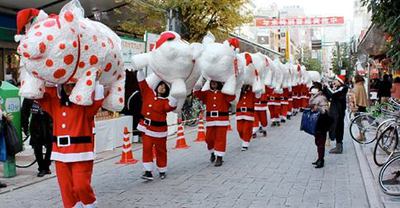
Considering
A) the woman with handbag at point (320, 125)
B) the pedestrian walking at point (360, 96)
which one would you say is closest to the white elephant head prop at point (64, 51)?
the woman with handbag at point (320, 125)

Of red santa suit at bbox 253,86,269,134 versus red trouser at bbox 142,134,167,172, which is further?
red santa suit at bbox 253,86,269,134

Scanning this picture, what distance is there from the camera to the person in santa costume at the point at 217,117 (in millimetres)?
9734

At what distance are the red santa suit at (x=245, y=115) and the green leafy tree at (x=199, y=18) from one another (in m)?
7.21

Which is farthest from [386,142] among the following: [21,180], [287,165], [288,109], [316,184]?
[288,109]

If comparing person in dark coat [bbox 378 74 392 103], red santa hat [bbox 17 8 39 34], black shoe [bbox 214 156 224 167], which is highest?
red santa hat [bbox 17 8 39 34]

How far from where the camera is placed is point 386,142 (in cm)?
1023

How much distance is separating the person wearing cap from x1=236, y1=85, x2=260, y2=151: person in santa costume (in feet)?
6.16

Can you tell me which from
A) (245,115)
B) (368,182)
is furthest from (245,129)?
(368,182)

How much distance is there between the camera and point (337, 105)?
1162cm

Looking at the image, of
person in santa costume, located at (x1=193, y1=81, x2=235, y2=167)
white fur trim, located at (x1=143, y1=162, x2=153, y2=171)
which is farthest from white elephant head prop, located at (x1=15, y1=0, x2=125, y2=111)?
person in santa costume, located at (x1=193, y1=81, x2=235, y2=167)

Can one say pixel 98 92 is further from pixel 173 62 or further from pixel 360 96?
pixel 360 96

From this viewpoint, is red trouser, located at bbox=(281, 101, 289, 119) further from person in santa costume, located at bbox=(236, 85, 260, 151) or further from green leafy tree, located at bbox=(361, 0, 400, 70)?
green leafy tree, located at bbox=(361, 0, 400, 70)

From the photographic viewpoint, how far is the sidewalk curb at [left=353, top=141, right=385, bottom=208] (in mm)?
6912

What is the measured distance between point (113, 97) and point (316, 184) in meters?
3.99
